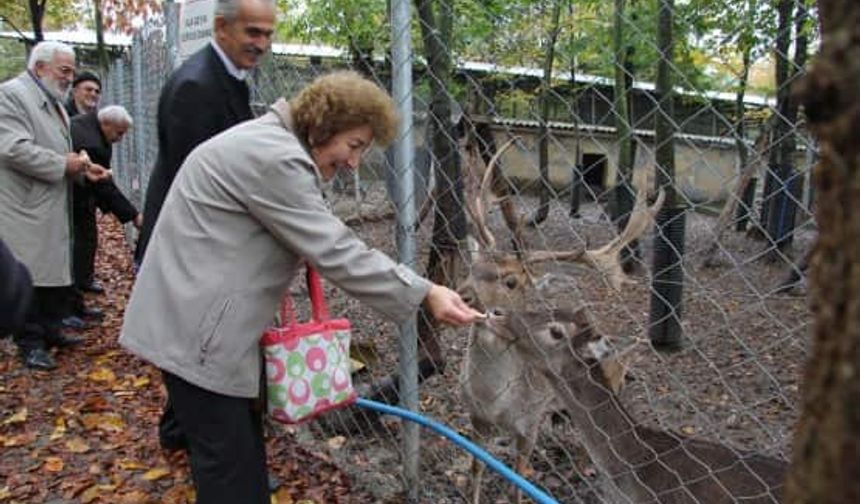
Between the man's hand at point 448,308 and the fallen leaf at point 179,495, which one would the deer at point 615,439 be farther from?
the fallen leaf at point 179,495

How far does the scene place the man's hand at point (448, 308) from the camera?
1940mm

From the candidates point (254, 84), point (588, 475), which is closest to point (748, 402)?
point (588, 475)

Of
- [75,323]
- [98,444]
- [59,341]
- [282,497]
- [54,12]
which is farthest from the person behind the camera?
[54,12]

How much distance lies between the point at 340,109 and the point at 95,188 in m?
4.04

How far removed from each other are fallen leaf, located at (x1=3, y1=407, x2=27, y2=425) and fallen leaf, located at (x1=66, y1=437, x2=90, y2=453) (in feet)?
1.24

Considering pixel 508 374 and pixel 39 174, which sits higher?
pixel 39 174

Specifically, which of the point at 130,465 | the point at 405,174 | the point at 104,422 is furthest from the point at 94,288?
the point at 405,174

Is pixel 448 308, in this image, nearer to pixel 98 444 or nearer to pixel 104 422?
pixel 98 444

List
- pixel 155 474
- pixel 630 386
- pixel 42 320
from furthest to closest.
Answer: pixel 630 386, pixel 42 320, pixel 155 474

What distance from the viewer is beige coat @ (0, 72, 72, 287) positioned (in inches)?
166

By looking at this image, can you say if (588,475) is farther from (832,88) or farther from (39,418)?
(832,88)

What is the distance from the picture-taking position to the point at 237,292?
2002mm

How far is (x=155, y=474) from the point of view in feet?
11.5

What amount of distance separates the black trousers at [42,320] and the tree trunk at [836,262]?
482 centimetres
